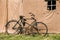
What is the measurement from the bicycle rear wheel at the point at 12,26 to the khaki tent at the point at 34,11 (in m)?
0.31

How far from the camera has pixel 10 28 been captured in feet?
56.2

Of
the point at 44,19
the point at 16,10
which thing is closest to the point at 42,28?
the point at 44,19

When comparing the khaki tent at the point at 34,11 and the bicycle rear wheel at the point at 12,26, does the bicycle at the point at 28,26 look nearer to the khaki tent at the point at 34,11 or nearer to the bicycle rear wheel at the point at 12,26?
the bicycle rear wheel at the point at 12,26

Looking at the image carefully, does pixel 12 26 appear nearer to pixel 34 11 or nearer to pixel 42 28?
pixel 34 11

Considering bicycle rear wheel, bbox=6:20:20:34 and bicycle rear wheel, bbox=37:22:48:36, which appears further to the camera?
bicycle rear wheel, bbox=6:20:20:34

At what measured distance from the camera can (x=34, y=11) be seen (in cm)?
1695

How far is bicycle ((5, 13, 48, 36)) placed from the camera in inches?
652

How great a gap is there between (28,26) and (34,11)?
82 centimetres

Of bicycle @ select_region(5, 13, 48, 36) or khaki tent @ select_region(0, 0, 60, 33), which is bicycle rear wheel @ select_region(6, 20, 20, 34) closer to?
bicycle @ select_region(5, 13, 48, 36)

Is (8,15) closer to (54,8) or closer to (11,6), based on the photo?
(11,6)

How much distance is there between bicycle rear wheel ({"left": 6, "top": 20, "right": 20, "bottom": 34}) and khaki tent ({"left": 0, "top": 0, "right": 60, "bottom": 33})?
0.31 m

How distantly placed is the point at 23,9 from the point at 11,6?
624 millimetres

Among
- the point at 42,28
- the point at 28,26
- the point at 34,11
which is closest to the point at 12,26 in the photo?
the point at 28,26

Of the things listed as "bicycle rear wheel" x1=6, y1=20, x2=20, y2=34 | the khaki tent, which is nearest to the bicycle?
"bicycle rear wheel" x1=6, y1=20, x2=20, y2=34
